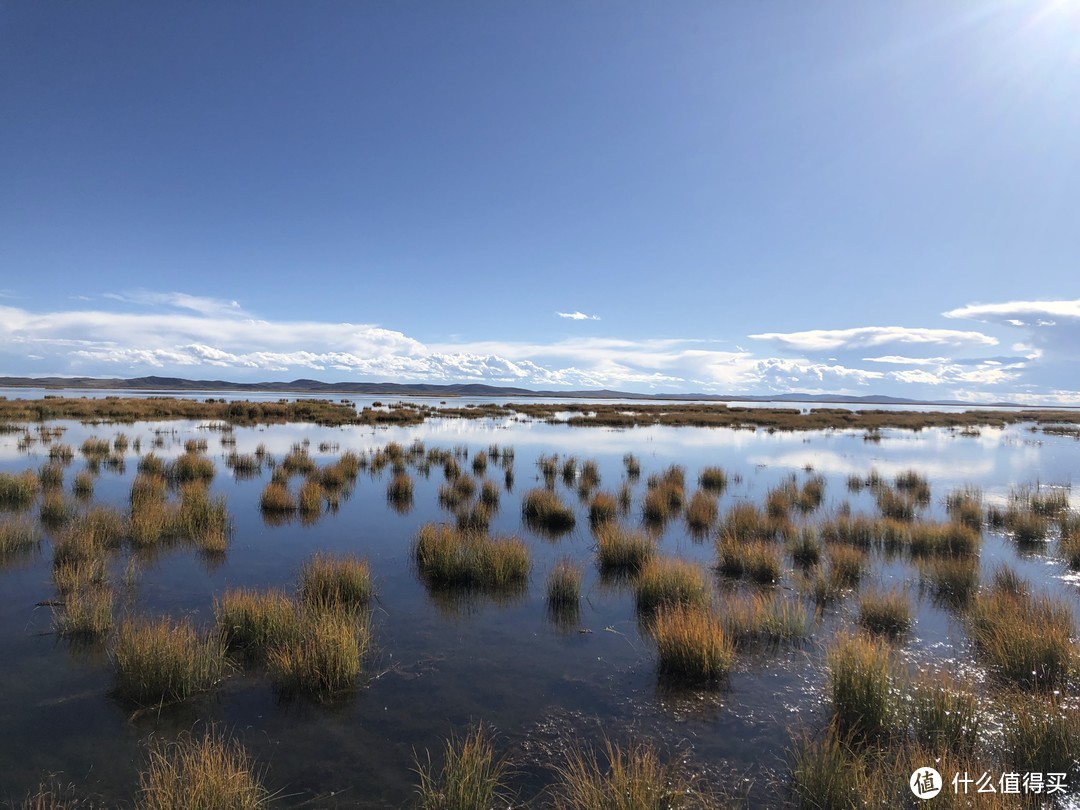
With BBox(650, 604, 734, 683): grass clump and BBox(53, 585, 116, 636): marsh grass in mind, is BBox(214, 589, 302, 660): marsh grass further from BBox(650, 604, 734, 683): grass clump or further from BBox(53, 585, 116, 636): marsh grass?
BBox(650, 604, 734, 683): grass clump

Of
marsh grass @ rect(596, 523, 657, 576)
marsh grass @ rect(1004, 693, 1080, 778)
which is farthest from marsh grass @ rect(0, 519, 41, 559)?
marsh grass @ rect(1004, 693, 1080, 778)

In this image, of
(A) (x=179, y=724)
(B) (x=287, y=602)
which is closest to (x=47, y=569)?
(B) (x=287, y=602)

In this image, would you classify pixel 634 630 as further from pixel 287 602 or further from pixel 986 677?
pixel 287 602

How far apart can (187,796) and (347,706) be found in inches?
78.6

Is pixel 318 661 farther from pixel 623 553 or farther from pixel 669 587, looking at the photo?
pixel 623 553

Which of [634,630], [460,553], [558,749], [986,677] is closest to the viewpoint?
[558,749]

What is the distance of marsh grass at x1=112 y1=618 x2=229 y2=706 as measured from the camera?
19.3 ft

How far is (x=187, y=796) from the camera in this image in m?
4.06

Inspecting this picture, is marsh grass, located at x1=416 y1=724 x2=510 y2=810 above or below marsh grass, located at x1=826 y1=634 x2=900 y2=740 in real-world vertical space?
below

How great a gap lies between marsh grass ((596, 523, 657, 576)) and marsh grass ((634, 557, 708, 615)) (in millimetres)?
1449

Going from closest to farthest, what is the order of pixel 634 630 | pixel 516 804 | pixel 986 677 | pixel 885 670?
pixel 516 804, pixel 885 670, pixel 986 677, pixel 634 630

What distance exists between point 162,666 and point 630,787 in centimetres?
506

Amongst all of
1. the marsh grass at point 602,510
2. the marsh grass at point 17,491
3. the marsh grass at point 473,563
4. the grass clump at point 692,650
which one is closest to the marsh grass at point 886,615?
the grass clump at point 692,650

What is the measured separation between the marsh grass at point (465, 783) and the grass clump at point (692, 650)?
2.72m
